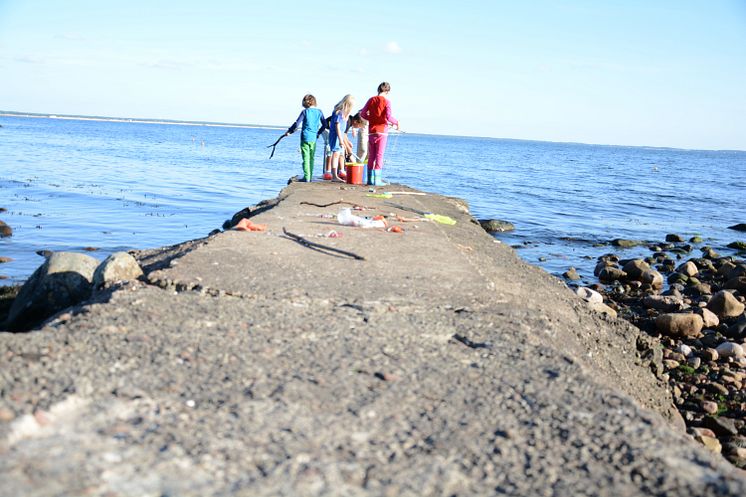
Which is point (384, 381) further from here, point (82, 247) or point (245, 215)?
point (82, 247)

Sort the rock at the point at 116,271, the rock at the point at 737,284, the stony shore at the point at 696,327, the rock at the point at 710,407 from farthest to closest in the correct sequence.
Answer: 1. the rock at the point at 737,284
2. the rock at the point at 710,407
3. the stony shore at the point at 696,327
4. the rock at the point at 116,271

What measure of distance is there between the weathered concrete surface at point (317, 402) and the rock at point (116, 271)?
0.76 feet

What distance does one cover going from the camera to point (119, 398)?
9.43 ft

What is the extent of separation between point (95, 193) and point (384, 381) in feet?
60.2

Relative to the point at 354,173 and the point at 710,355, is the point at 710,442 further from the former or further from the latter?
the point at 354,173

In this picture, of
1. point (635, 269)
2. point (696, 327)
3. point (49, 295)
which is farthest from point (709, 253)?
point (49, 295)

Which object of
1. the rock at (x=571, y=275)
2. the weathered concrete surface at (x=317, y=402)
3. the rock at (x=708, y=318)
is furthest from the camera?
the rock at (x=571, y=275)

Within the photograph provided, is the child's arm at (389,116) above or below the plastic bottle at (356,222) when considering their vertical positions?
above

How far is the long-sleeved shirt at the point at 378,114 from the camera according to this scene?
1168 centimetres

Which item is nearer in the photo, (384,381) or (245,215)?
(384,381)

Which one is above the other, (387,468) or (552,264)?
(387,468)

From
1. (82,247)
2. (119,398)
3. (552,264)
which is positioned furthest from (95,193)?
(119,398)

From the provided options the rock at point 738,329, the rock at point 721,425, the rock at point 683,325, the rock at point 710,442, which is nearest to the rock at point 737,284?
the rock at point 738,329

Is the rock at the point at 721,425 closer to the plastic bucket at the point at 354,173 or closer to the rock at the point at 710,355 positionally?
the rock at the point at 710,355
